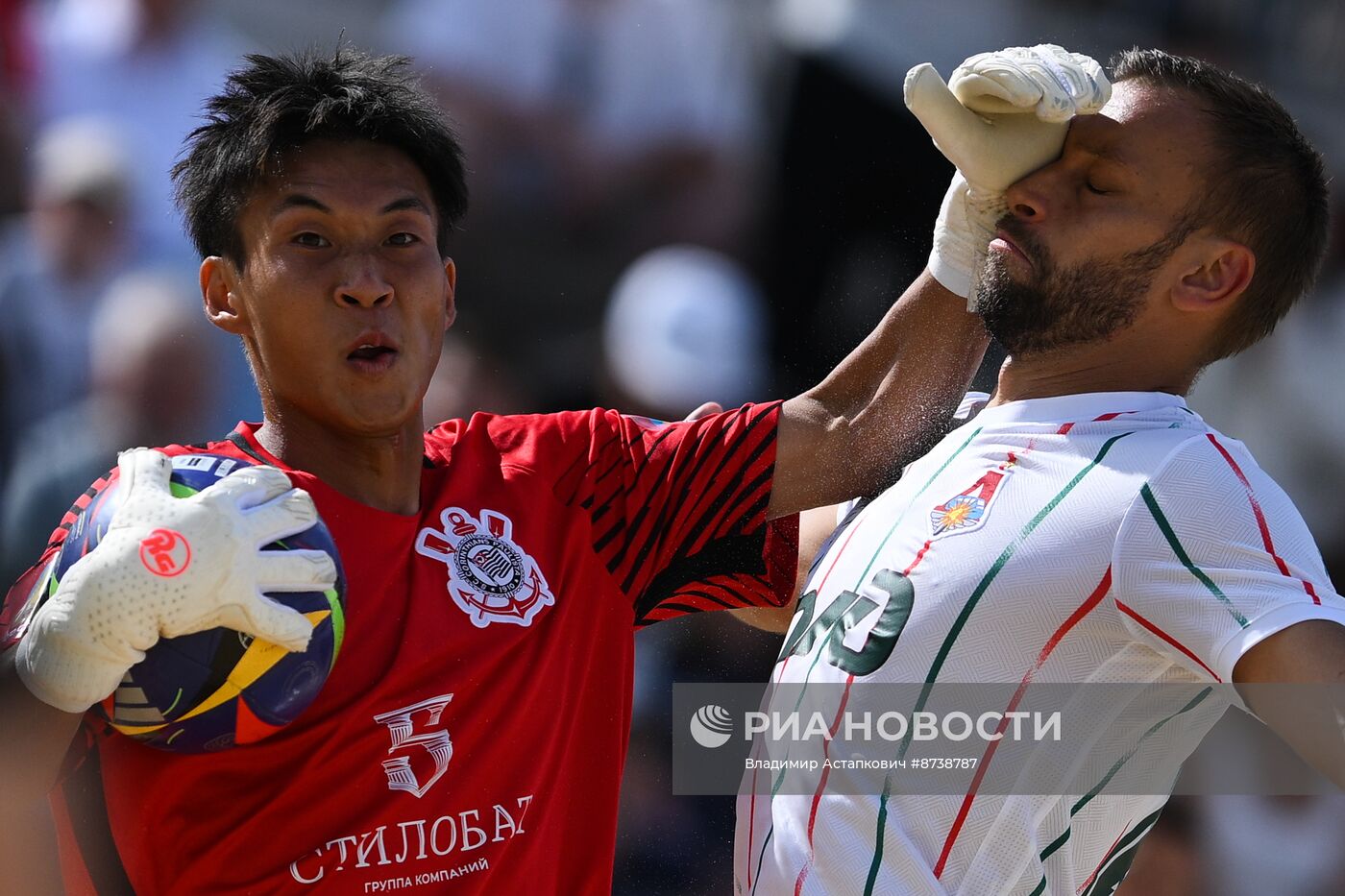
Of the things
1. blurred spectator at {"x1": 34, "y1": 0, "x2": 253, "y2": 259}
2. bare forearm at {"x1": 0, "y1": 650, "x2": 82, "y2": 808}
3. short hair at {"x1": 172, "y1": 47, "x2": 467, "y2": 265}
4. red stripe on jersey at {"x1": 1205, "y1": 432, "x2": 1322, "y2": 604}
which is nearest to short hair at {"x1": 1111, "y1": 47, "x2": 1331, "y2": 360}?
red stripe on jersey at {"x1": 1205, "y1": 432, "x2": 1322, "y2": 604}

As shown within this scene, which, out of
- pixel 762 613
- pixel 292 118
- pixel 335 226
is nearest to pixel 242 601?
pixel 335 226

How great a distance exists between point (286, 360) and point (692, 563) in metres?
0.89

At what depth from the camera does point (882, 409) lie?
124 inches

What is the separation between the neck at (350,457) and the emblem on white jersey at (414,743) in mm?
407

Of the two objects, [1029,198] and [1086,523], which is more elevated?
[1029,198]

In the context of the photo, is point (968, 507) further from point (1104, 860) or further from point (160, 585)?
point (160, 585)

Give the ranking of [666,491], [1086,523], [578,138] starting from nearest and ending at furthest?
[1086,523] → [666,491] → [578,138]

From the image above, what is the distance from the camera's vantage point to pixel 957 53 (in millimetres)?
6738

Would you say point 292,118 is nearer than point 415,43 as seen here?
Yes

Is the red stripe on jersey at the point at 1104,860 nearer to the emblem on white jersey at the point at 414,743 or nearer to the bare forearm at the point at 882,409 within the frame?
the bare forearm at the point at 882,409

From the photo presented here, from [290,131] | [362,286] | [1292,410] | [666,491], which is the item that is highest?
[290,131]

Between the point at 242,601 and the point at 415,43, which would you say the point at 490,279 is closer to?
the point at 415,43

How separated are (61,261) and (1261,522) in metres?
4.29

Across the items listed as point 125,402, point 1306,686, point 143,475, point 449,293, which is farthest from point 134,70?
point 1306,686
